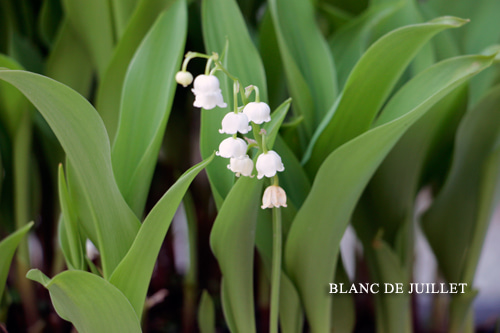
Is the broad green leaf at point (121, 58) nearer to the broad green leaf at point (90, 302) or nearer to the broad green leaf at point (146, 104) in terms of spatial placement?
the broad green leaf at point (146, 104)

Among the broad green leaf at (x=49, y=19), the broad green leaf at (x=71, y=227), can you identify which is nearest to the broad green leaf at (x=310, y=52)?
the broad green leaf at (x=71, y=227)

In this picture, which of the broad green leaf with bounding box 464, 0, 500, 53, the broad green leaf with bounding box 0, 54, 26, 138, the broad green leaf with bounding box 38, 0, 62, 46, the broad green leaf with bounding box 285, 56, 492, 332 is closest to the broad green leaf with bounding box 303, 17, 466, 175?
the broad green leaf with bounding box 285, 56, 492, 332

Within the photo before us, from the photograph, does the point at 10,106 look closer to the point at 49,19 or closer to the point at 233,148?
the point at 49,19

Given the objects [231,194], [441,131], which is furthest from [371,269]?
[231,194]

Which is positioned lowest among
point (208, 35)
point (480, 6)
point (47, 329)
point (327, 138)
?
point (47, 329)

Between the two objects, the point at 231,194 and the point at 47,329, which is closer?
the point at 231,194

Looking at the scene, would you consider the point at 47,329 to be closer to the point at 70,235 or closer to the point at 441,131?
the point at 70,235

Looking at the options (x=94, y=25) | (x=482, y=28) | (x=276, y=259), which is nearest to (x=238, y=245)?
(x=276, y=259)
